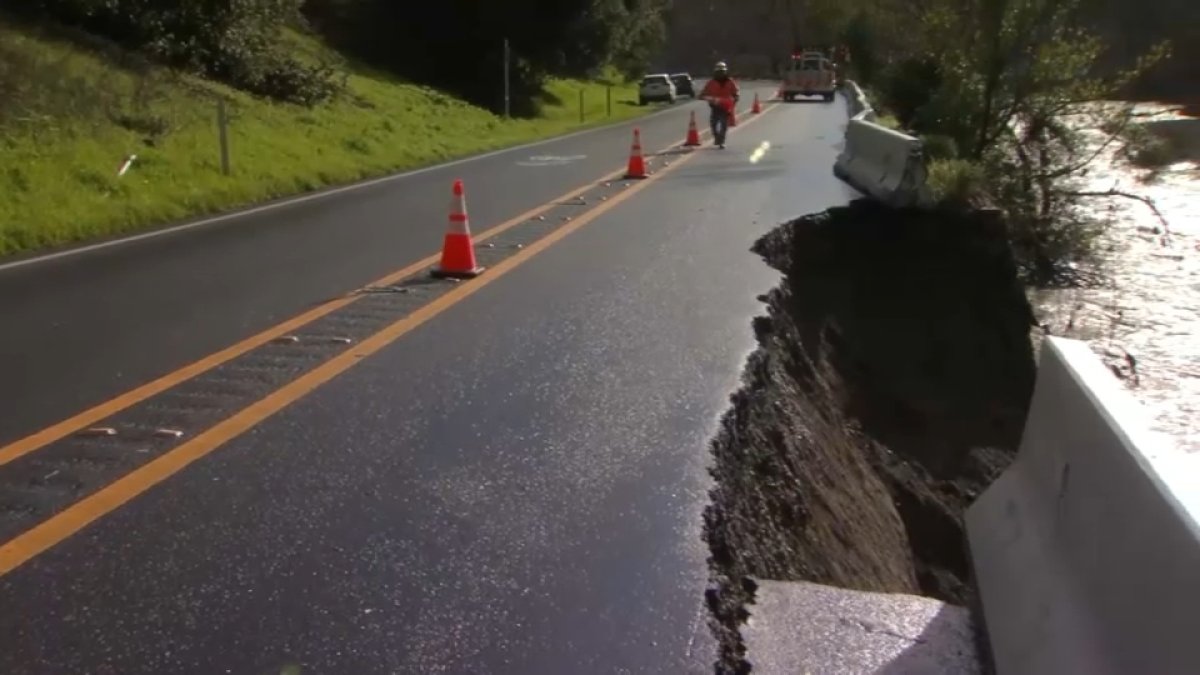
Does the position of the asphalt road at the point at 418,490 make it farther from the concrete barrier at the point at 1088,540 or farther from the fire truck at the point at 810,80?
the fire truck at the point at 810,80

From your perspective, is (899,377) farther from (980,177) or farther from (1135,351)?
(980,177)

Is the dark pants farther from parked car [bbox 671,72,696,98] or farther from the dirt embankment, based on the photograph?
parked car [bbox 671,72,696,98]

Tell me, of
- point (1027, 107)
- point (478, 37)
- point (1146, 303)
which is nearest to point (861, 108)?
point (1027, 107)

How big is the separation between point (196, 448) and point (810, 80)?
50.2 m

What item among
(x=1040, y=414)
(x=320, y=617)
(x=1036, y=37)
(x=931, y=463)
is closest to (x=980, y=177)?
(x=1036, y=37)

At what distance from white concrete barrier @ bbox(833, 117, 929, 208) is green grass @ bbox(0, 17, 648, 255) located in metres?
7.45

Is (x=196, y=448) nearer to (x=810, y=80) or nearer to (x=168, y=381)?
(x=168, y=381)

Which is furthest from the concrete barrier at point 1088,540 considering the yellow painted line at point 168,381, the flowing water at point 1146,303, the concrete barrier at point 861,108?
the concrete barrier at point 861,108

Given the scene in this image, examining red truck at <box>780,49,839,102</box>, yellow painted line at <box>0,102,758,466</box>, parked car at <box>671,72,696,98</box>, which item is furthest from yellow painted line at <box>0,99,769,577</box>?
parked car at <box>671,72,696,98</box>

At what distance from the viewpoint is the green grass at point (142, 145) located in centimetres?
1390

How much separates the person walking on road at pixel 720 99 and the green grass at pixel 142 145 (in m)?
4.67

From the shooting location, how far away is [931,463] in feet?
35.6

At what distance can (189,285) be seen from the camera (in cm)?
1005

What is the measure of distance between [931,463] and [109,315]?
6525 mm
